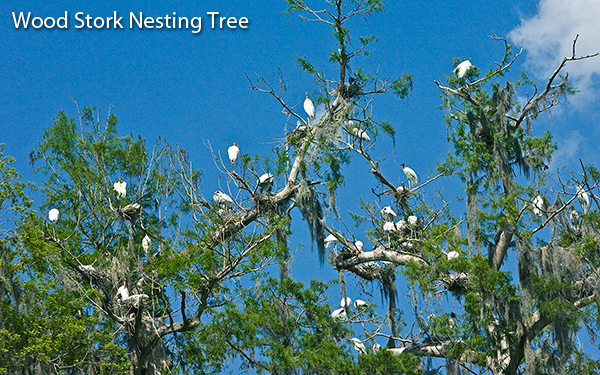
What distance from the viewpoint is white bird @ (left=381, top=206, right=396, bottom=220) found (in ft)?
50.0

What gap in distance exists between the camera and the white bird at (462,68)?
15278 millimetres

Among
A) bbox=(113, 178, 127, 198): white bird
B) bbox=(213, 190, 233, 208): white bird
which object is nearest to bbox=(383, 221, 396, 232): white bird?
bbox=(213, 190, 233, 208): white bird

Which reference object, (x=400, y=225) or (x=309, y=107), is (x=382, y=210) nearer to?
(x=400, y=225)

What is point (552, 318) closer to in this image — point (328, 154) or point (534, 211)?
point (534, 211)

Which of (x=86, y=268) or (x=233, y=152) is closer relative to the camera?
(x=86, y=268)

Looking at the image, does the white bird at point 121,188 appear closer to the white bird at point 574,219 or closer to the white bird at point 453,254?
the white bird at point 453,254

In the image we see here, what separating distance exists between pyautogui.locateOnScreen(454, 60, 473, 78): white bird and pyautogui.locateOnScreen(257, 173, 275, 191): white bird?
3855mm

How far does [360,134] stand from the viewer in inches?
602

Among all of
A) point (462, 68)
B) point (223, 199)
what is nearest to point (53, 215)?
point (223, 199)

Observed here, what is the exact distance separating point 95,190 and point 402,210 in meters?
5.99

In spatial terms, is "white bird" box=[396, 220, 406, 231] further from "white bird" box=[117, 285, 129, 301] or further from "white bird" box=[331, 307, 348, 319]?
"white bird" box=[117, 285, 129, 301]

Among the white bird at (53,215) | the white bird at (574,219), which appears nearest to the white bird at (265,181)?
the white bird at (53,215)

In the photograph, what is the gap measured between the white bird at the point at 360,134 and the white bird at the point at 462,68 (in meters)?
1.97

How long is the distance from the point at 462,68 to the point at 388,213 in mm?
2939
